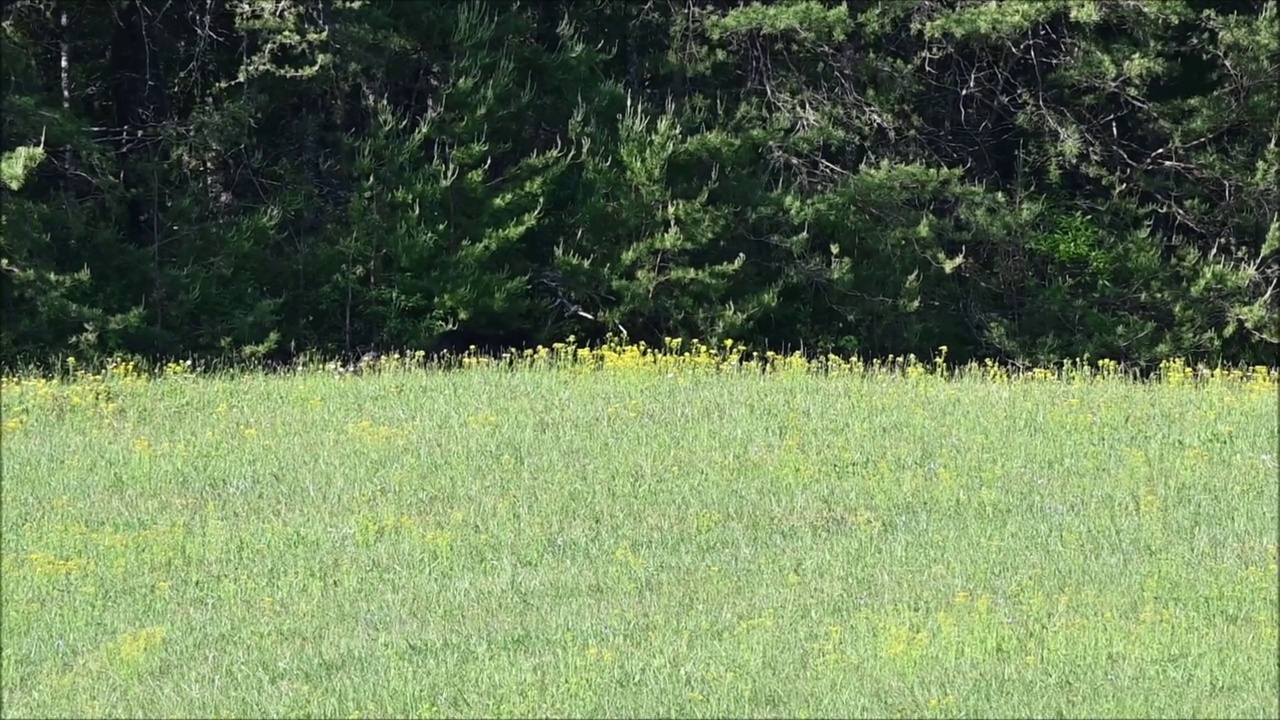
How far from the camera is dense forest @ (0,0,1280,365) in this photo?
17375 mm

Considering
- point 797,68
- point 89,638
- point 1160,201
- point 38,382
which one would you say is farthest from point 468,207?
point 89,638

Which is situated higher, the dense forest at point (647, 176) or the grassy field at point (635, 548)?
the dense forest at point (647, 176)

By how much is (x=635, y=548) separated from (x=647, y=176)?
11.2 m

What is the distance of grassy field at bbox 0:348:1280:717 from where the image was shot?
6074 millimetres

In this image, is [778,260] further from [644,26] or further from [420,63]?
[420,63]

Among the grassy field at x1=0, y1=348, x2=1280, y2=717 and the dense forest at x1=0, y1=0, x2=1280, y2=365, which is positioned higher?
the dense forest at x1=0, y1=0, x2=1280, y2=365

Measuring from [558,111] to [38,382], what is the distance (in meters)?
8.92

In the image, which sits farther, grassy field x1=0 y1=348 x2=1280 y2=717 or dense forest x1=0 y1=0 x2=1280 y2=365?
dense forest x1=0 y1=0 x2=1280 y2=365

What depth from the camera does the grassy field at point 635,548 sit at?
19.9 ft

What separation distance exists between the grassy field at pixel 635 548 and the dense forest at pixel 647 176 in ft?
18.2

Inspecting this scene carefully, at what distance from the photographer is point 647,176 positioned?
1880 cm

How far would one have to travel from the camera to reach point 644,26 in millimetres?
20406

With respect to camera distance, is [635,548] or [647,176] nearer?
[635,548]

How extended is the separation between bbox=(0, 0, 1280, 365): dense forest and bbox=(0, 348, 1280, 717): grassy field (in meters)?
5.55
